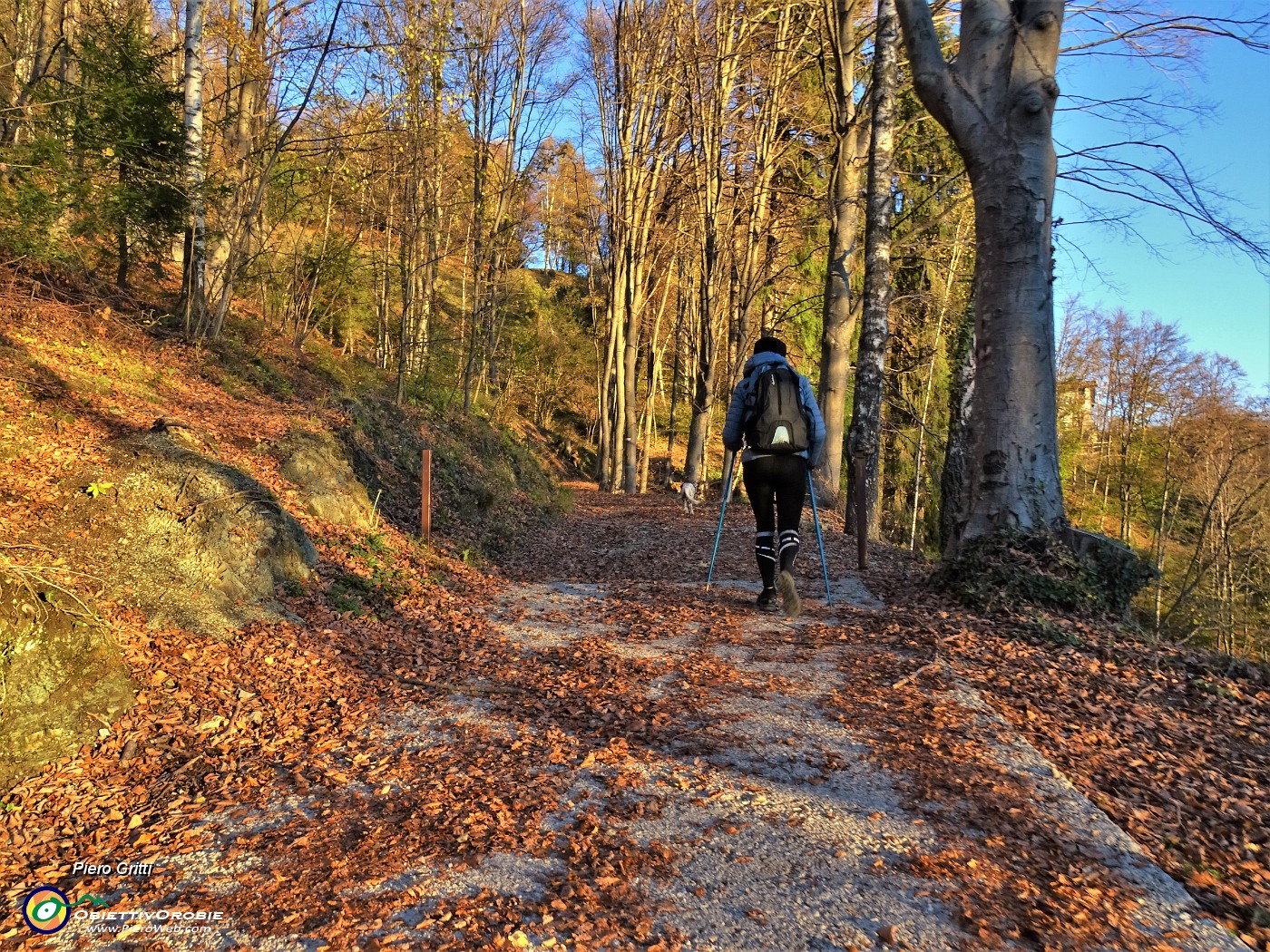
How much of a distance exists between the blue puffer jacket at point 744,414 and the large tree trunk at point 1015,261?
135 cm

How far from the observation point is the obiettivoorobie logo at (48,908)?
212 centimetres

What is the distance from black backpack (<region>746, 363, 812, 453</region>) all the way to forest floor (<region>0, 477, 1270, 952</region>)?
1.61 metres

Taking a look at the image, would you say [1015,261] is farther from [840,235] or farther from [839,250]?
[840,235]

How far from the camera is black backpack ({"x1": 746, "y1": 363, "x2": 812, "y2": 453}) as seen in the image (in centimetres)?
582

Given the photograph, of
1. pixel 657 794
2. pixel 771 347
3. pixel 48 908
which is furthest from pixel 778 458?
pixel 48 908

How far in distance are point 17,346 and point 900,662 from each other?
7.69 meters

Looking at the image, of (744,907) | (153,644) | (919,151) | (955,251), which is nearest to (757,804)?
(744,907)

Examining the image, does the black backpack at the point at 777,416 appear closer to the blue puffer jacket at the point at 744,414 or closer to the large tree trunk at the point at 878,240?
the blue puffer jacket at the point at 744,414

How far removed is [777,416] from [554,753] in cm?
348

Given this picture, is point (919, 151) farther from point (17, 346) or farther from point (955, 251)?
point (17, 346)

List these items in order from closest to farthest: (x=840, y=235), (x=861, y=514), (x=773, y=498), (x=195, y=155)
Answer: (x=773, y=498)
(x=861, y=514)
(x=195, y=155)
(x=840, y=235)

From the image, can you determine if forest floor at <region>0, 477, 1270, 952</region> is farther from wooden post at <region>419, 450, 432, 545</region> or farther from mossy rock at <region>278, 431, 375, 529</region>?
wooden post at <region>419, 450, 432, 545</region>

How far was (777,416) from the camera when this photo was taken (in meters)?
5.83

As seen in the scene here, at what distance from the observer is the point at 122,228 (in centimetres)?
938
